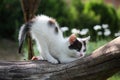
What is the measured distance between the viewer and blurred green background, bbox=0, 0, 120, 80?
25.7ft

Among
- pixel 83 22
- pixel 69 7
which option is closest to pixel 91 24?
pixel 83 22

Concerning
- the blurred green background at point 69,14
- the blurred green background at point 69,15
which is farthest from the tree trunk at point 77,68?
the blurred green background at point 69,14

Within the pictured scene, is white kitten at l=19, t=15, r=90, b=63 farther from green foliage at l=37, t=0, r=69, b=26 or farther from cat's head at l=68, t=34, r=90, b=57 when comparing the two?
green foliage at l=37, t=0, r=69, b=26

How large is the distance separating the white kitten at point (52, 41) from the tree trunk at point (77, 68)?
0.18 metres

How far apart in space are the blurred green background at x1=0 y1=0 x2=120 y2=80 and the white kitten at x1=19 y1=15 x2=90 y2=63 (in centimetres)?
290

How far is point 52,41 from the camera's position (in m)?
4.40

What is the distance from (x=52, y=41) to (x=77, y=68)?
0.43 meters

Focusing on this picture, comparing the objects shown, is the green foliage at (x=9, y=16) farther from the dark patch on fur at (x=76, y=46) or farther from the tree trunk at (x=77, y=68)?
the tree trunk at (x=77, y=68)

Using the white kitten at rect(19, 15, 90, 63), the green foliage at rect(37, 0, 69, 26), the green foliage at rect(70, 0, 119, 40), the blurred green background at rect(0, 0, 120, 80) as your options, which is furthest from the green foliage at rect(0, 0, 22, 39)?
the white kitten at rect(19, 15, 90, 63)

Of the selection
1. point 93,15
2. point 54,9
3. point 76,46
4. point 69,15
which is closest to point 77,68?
point 76,46

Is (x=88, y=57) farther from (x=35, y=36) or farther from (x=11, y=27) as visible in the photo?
(x=11, y=27)

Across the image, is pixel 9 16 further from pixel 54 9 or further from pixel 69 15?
pixel 69 15

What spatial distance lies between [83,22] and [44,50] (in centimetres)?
348

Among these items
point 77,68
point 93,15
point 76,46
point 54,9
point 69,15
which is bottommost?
point 77,68
